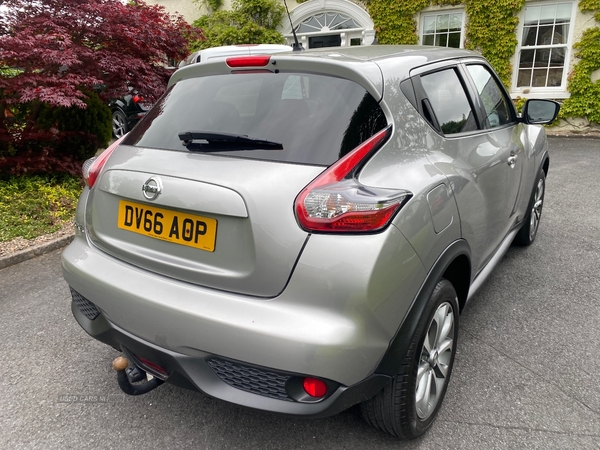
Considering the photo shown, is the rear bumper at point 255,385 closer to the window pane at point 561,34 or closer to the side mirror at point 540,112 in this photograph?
the side mirror at point 540,112

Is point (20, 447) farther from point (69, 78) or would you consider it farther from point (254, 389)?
point (69, 78)

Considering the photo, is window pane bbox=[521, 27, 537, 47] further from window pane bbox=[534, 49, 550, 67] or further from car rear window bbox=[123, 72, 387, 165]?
car rear window bbox=[123, 72, 387, 165]

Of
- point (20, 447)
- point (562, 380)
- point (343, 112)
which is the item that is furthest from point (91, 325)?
point (562, 380)

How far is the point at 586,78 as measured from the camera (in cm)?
1035

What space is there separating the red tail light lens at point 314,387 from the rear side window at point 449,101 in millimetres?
1333

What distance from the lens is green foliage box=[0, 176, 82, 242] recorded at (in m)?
4.73

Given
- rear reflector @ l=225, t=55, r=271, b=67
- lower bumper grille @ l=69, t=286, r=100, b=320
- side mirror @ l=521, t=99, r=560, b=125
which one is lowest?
lower bumper grille @ l=69, t=286, r=100, b=320

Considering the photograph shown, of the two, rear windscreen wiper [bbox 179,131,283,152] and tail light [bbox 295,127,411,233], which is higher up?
rear windscreen wiper [bbox 179,131,283,152]

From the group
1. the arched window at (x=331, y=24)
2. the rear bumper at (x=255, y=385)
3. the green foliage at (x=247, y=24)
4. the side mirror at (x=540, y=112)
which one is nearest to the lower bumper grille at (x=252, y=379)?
the rear bumper at (x=255, y=385)

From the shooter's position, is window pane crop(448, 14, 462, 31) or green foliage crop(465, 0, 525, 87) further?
window pane crop(448, 14, 462, 31)

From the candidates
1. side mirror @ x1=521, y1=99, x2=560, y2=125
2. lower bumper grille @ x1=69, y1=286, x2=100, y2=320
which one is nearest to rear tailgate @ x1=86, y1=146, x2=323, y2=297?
lower bumper grille @ x1=69, y1=286, x2=100, y2=320

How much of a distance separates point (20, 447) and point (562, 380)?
2.63 m

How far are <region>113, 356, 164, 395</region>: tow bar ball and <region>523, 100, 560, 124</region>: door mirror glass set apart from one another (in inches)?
122

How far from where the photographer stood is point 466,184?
223cm
